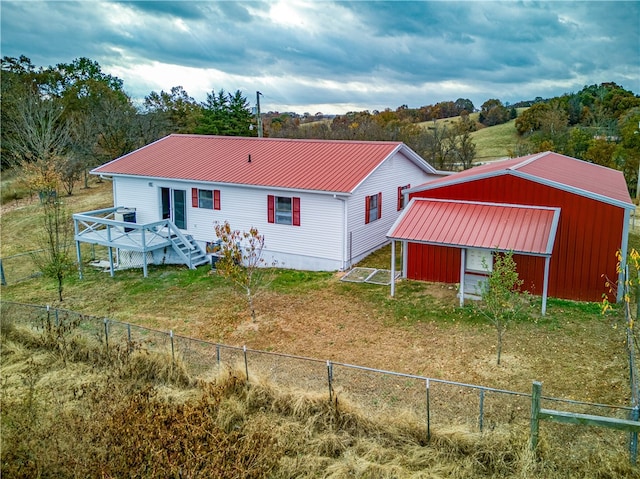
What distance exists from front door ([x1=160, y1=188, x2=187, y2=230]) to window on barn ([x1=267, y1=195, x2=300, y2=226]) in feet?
12.6

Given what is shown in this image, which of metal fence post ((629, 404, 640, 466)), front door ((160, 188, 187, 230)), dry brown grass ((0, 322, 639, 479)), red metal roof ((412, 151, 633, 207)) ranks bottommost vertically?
dry brown grass ((0, 322, 639, 479))

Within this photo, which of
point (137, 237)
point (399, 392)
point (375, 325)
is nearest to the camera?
point (399, 392)

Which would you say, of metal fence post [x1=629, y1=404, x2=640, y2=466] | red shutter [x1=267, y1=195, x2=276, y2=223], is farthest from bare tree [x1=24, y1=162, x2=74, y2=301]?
metal fence post [x1=629, y1=404, x2=640, y2=466]

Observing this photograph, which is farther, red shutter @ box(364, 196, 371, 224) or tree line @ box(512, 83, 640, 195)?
tree line @ box(512, 83, 640, 195)

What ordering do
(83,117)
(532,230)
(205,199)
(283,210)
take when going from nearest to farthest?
(532,230)
(283,210)
(205,199)
(83,117)

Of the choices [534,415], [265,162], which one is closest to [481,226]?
[534,415]

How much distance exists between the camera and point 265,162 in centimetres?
1952

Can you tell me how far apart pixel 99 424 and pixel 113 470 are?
3.84 ft

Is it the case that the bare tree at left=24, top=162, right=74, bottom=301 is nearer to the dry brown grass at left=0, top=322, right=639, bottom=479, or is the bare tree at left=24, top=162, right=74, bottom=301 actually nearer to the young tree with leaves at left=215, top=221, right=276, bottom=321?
the young tree with leaves at left=215, top=221, right=276, bottom=321

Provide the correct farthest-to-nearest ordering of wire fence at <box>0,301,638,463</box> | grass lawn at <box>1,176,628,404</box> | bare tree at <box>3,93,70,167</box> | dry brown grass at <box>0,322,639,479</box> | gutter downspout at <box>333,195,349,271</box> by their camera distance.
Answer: bare tree at <box>3,93,70,167</box>
gutter downspout at <box>333,195,349,271</box>
grass lawn at <box>1,176,628,404</box>
wire fence at <box>0,301,638,463</box>
dry brown grass at <box>0,322,639,479</box>

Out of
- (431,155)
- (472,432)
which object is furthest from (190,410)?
(431,155)

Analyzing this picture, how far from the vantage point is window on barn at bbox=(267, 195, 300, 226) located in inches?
690

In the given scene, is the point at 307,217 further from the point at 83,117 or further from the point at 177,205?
the point at 83,117

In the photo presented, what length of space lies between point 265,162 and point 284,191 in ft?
8.39
